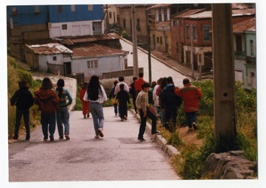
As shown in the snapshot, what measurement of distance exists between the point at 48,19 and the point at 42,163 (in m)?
2.99

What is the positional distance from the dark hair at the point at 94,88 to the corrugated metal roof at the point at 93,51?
60cm

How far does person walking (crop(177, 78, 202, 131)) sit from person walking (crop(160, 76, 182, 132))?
33cm

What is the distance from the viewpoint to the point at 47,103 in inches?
534

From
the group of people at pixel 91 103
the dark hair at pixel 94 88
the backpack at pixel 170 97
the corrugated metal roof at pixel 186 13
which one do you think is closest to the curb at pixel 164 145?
the group of people at pixel 91 103

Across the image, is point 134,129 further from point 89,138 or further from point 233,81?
point 233,81

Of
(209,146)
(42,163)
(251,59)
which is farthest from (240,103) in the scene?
(42,163)

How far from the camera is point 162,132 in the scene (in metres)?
13.6

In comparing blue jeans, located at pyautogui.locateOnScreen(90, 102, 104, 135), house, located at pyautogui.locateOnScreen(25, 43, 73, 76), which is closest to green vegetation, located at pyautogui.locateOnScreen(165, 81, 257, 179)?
blue jeans, located at pyautogui.locateOnScreen(90, 102, 104, 135)

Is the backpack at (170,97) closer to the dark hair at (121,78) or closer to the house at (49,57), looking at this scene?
the house at (49,57)

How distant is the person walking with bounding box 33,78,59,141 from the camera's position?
13.5 m

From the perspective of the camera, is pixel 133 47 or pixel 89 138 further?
pixel 133 47

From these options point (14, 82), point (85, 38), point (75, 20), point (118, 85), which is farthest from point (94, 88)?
point (118, 85)

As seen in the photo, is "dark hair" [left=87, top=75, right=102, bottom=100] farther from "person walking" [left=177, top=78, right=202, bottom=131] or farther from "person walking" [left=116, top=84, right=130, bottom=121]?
"person walking" [left=116, top=84, right=130, bottom=121]

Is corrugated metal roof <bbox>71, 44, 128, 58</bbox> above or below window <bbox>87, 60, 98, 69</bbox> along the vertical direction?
above
